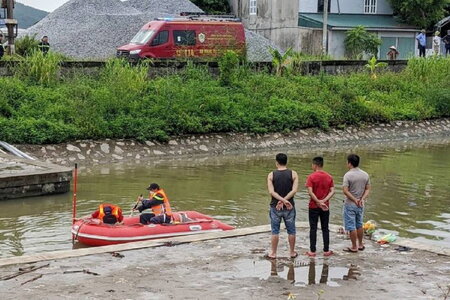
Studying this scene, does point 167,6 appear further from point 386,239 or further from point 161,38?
point 386,239

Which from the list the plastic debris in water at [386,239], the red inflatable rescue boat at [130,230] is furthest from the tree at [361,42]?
the plastic debris in water at [386,239]

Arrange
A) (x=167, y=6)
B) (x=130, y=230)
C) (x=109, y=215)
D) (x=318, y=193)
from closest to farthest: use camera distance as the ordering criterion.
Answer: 1. (x=318, y=193)
2. (x=130, y=230)
3. (x=109, y=215)
4. (x=167, y=6)

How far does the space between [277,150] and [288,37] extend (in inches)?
832

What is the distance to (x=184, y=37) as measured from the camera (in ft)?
118

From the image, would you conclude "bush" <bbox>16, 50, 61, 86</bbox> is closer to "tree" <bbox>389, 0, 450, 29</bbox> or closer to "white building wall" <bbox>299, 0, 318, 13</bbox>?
"white building wall" <bbox>299, 0, 318, 13</bbox>

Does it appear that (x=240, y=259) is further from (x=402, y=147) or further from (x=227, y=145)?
(x=402, y=147)

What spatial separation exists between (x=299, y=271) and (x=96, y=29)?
101ft

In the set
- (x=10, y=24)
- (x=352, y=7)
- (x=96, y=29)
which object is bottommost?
(x=10, y=24)

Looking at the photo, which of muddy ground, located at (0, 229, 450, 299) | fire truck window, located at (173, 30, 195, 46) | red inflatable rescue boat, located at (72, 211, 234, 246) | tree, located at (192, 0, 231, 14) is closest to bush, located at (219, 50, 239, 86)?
fire truck window, located at (173, 30, 195, 46)

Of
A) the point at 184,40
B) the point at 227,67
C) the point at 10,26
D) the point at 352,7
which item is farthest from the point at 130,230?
the point at 352,7

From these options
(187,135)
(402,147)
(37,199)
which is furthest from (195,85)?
(37,199)

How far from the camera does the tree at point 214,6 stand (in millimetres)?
54000

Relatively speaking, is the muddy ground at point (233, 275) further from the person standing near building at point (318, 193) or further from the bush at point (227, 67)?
the bush at point (227, 67)

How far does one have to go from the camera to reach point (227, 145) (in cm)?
2823
